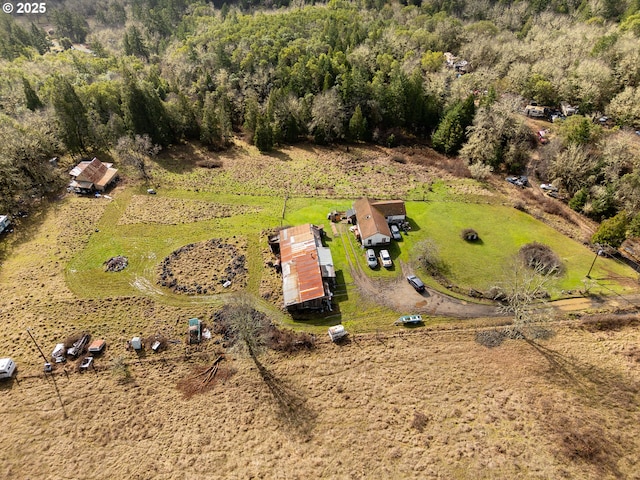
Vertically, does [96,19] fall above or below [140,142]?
above

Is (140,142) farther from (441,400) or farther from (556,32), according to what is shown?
(556,32)

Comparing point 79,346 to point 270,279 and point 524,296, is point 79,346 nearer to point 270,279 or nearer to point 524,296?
point 270,279

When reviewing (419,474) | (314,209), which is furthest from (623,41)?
(419,474)

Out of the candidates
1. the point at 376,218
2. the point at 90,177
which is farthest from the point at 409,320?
the point at 90,177

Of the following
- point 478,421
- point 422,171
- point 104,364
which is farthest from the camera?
point 422,171

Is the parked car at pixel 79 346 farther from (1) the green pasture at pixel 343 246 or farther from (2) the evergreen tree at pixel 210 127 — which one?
(2) the evergreen tree at pixel 210 127

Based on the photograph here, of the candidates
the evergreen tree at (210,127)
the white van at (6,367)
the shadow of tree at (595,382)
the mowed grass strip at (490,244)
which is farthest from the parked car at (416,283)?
the evergreen tree at (210,127)
